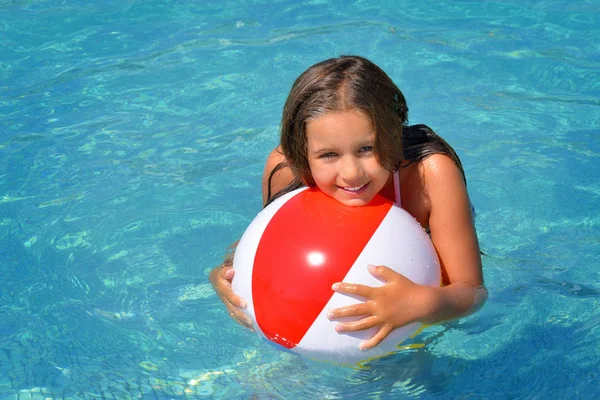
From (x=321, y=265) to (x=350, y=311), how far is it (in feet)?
0.75

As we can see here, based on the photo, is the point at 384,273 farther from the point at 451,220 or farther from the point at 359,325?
the point at 451,220

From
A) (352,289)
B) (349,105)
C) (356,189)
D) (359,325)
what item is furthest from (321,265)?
(349,105)

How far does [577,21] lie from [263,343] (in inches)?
227

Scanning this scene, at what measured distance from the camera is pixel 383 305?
10.9 feet

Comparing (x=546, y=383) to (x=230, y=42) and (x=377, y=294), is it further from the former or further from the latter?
(x=230, y=42)

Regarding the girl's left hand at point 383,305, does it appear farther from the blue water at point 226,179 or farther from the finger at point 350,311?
the blue water at point 226,179

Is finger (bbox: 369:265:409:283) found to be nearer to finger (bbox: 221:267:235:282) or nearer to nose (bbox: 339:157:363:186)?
nose (bbox: 339:157:363:186)

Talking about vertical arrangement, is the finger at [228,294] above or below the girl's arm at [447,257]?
below

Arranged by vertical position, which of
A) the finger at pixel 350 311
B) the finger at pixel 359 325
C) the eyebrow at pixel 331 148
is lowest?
the finger at pixel 359 325

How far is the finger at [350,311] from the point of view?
3.29 metres

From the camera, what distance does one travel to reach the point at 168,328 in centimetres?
459

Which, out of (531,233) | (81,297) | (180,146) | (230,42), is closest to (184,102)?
(180,146)

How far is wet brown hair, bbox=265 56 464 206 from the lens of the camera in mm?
3580

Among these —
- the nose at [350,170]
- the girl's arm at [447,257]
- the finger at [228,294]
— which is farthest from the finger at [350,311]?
the nose at [350,170]
